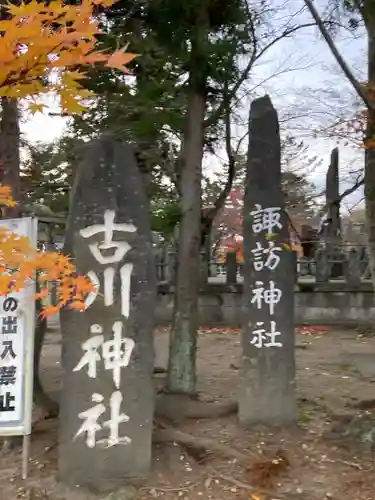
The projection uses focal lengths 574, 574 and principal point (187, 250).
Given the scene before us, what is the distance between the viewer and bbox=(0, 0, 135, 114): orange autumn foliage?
2.42 metres

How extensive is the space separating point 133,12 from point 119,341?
3.28 m

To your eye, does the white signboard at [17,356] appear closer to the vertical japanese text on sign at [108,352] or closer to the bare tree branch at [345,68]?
the vertical japanese text on sign at [108,352]

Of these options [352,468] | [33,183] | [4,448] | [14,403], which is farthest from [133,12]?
[352,468]

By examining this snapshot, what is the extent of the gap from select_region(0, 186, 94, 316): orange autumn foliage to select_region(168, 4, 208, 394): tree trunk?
164 centimetres

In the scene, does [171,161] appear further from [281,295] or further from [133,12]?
[281,295]

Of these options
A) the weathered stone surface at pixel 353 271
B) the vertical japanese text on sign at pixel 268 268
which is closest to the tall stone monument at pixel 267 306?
the vertical japanese text on sign at pixel 268 268

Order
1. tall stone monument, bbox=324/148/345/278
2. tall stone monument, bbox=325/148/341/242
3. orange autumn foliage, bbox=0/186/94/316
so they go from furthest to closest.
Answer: tall stone monument, bbox=325/148/341/242 → tall stone monument, bbox=324/148/345/278 → orange autumn foliage, bbox=0/186/94/316

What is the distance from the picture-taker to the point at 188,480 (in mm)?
4367

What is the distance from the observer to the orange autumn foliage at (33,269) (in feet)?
10.8

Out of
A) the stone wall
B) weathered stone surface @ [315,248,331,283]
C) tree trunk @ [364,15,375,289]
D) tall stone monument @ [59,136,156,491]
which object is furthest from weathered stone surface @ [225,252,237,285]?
tall stone monument @ [59,136,156,491]

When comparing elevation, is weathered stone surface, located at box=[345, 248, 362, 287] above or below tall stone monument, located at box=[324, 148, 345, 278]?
below

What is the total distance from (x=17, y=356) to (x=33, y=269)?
116 centimetres

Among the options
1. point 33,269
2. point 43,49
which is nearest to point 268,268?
point 33,269

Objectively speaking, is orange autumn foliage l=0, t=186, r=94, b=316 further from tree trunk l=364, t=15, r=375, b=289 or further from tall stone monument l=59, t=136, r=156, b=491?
tree trunk l=364, t=15, r=375, b=289
